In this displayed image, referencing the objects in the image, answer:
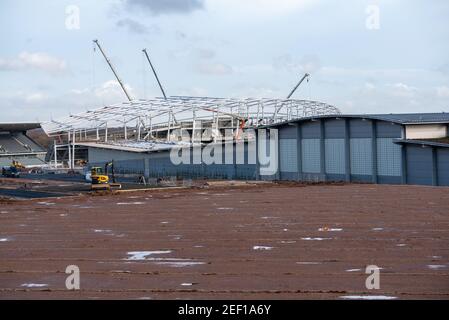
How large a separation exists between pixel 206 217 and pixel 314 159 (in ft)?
61.4

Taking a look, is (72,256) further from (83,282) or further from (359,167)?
(359,167)

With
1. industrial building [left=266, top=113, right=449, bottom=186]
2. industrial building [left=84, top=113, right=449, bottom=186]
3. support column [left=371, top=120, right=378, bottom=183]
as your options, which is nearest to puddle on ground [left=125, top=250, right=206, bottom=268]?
industrial building [left=266, top=113, right=449, bottom=186]

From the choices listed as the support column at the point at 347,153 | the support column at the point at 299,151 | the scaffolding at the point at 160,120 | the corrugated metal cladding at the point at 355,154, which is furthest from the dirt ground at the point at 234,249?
the scaffolding at the point at 160,120

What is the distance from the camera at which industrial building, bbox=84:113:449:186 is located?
89.8 feet

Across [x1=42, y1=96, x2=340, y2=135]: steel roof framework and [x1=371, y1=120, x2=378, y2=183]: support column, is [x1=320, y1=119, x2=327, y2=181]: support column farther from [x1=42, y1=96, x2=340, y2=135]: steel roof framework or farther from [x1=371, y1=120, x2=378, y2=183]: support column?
[x1=42, y1=96, x2=340, y2=135]: steel roof framework

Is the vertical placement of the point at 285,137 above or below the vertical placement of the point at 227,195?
above

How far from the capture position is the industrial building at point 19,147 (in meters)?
87.7

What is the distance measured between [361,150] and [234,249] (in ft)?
68.7

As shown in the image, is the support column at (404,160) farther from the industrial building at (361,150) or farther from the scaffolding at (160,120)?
the scaffolding at (160,120)

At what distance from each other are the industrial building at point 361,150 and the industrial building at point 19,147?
5372cm

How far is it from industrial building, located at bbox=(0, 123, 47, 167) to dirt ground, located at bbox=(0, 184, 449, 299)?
71377mm
